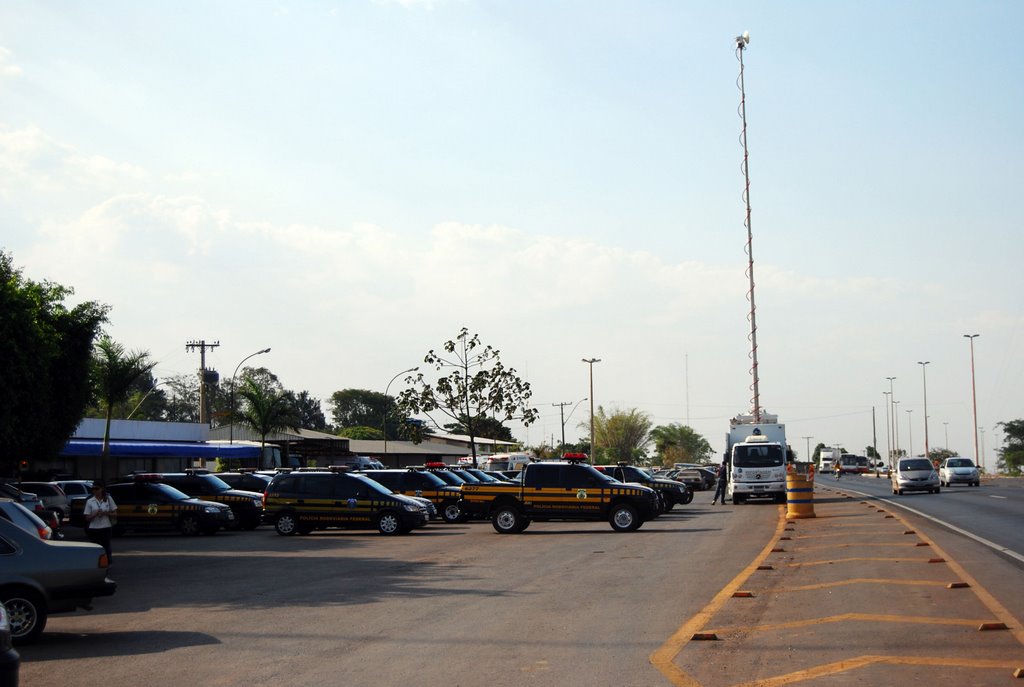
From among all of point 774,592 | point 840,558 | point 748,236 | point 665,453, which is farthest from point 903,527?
point 665,453

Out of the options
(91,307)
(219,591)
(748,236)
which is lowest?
(219,591)

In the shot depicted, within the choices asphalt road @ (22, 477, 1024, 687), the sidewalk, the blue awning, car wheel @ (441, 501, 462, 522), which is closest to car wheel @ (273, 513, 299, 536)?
asphalt road @ (22, 477, 1024, 687)

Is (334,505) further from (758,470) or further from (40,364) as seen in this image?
(758,470)

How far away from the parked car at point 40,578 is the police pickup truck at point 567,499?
16578 millimetres

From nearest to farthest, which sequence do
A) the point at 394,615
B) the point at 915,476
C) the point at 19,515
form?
the point at 394,615 → the point at 19,515 → the point at 915,476

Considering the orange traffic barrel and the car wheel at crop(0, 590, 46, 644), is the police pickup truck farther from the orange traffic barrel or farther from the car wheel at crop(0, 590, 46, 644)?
the car wheel at crop(0, 590, 46, 644)

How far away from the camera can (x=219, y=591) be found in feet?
53.0

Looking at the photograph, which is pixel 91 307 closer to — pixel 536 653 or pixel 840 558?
pixel 840 558

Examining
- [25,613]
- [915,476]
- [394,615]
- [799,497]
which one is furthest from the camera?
[915,476]

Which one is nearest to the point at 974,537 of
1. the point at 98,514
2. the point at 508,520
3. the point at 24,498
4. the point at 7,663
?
the point at 508,520

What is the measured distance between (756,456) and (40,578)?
32.4m

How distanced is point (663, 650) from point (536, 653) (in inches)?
44.5

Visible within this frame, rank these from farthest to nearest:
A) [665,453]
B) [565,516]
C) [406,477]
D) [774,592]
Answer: [665,453] → [406,477] → [565,516] → [774,592]

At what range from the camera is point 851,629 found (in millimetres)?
10781
